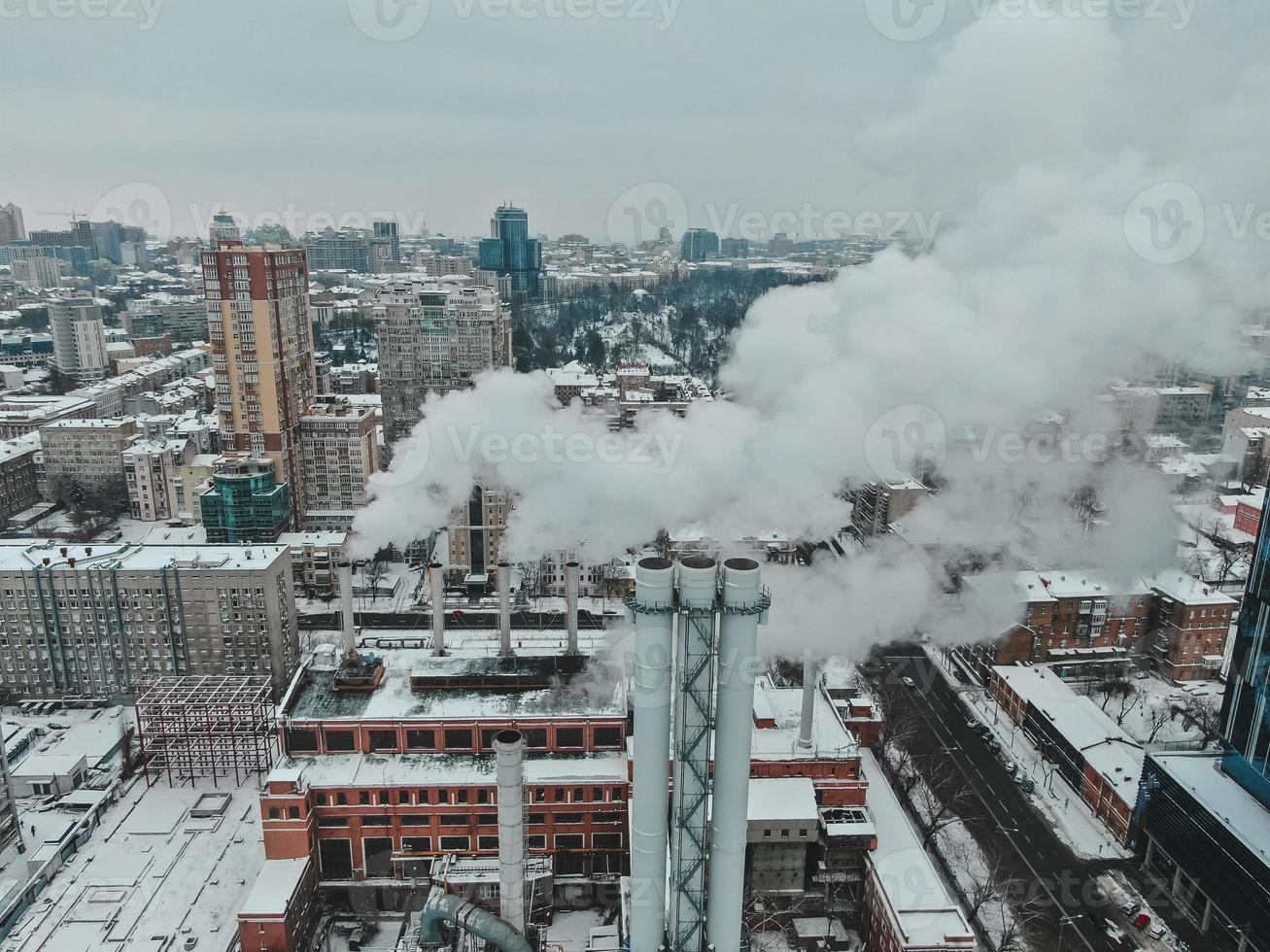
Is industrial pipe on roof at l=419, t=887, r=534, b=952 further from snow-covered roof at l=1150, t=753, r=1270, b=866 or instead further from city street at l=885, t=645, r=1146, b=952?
snow-covered roof at l=1150, t=753, r=1270, b=866

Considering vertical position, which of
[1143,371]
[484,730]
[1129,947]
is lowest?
[1129,947]

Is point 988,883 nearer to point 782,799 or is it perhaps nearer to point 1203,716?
point 782,799

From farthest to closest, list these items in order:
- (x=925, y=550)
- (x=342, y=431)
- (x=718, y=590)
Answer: (x=342, y=431) < (x=925, y=550) < (x=718, y=590)

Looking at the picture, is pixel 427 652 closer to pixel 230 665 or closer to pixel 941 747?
pixel 230 665

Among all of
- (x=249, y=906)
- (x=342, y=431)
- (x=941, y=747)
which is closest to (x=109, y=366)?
(x=342, y=431)

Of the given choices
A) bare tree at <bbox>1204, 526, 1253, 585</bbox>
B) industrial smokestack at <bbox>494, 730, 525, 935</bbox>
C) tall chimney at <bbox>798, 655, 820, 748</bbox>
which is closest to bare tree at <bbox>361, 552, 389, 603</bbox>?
industrial smokestack at <bbox>494, 730, 525, 935</bbox>

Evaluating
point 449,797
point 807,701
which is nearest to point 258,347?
point 449,797
